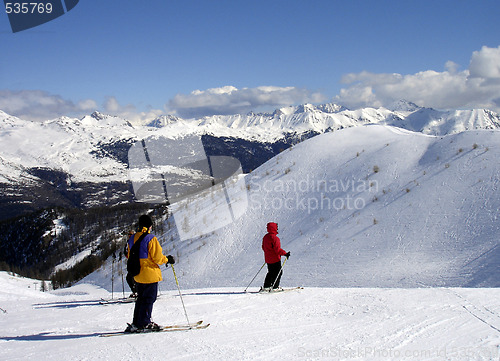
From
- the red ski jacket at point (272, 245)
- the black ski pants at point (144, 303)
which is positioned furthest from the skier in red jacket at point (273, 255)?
the black ski pants at point (144, 303)

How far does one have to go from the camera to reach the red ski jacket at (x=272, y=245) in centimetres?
942

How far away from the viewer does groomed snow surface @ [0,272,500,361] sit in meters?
4.68

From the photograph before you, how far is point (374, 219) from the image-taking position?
14.9 metres

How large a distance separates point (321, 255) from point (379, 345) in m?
9.05

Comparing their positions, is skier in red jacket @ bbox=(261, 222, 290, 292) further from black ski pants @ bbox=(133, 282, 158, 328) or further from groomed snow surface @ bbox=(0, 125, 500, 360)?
black ski pants @ bbox=(133, 282, 158, 328)

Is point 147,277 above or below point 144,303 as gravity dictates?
above

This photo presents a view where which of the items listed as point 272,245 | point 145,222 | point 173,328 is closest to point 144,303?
point 173,328

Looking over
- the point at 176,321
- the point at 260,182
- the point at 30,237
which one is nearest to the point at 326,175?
the point at 260,182

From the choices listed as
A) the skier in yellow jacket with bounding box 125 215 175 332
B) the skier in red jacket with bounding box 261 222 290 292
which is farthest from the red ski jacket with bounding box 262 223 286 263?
the skier in yellow jacket with bounding box 125 215 175 332

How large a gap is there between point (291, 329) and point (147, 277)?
7.90 ft

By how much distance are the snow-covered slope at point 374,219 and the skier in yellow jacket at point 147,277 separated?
7292 mm

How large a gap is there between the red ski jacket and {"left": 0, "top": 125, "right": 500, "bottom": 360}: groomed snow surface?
1.08m

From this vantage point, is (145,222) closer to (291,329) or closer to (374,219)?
(291,329)

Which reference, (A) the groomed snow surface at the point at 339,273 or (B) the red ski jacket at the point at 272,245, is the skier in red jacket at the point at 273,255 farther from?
(A) the groomed snow surface at the point at 339,273
